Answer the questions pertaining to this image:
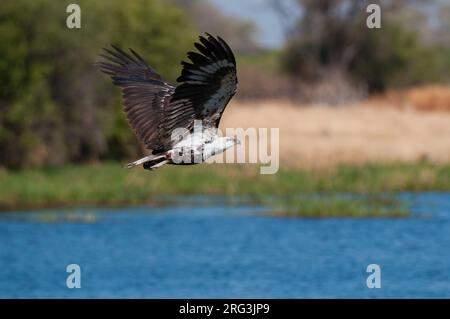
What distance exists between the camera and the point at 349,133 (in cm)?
2961

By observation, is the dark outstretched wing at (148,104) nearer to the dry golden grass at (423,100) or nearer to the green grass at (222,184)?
the green grass at (222,184)

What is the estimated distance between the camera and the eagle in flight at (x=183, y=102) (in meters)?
9.79

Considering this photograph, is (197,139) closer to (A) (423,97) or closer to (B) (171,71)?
(B) (171,71)

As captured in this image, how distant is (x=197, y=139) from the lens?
10391 mm

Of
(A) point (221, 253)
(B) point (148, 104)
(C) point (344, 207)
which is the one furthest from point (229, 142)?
(C) point (344, 207)

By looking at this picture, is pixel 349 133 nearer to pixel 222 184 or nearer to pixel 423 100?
pixel 222 184

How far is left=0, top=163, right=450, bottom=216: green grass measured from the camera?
24156 mm

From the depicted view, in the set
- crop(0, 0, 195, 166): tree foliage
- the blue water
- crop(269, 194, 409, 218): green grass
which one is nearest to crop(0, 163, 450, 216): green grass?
crop(269, 194, 409, 218): green grass

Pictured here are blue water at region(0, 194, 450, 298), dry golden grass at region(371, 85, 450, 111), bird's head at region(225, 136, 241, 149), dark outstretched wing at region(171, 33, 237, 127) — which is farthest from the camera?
dry golden grass at region(371, 85, 450, 111)

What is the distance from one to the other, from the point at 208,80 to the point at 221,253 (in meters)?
10.7

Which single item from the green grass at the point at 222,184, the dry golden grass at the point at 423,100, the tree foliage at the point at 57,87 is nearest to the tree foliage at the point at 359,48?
the dry golden grass at the point at 423,100

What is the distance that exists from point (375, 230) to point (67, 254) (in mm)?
5244

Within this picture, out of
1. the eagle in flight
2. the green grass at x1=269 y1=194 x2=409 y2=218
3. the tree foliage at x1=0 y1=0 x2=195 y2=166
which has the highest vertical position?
the tree foliage at x1=0 y1=0 x2=195 y2=166

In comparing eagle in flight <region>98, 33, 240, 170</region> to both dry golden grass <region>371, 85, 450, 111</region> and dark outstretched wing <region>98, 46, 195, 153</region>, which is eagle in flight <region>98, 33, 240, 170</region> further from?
dry golden grass <region>371, 85, 450, 111</region>
